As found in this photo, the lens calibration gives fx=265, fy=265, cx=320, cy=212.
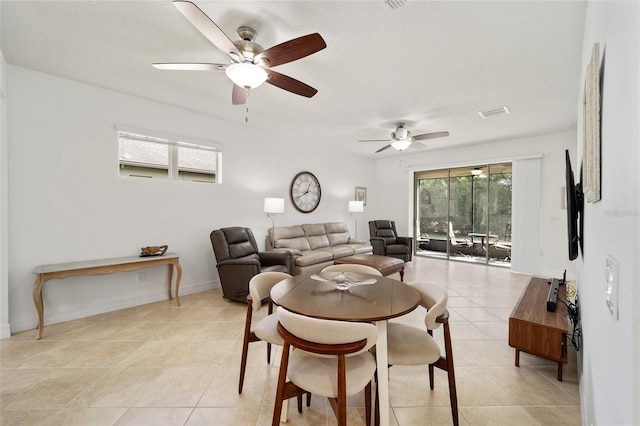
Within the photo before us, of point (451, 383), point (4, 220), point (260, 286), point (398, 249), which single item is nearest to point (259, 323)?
point (260, 286)

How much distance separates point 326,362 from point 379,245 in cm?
484

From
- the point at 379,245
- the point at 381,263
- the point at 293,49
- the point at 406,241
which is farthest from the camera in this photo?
the point at 406,241

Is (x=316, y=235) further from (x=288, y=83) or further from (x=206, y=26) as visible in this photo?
(x=206, y=26)

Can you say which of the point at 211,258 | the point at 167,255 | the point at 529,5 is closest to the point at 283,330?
the point at 529,5

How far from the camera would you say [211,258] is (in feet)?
14.4

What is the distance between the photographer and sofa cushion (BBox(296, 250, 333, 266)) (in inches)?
171

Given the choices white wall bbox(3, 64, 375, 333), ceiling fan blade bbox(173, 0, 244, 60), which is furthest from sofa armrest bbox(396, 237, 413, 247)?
ceiling fan blade bbox(173, 0, 244, 60)

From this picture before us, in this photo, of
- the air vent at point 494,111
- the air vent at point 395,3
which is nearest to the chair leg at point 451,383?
the air vent at point 395,3

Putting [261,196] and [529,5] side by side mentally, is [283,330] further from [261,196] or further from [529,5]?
[261,196]

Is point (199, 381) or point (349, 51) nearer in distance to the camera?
point (199, 381)

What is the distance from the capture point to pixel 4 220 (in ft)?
9.00

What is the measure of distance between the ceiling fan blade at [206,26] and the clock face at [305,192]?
366 cm

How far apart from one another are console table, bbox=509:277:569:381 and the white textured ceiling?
2.33 m

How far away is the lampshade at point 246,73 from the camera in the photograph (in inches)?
82.4
